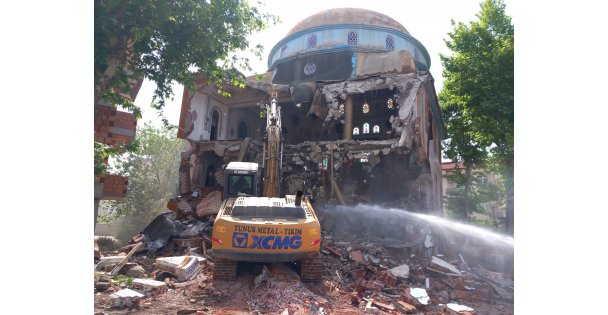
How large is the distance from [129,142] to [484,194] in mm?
34358

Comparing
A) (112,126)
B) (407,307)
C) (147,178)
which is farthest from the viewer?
(147,178)

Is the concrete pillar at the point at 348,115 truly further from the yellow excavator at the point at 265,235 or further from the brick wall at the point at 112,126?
the brick wall at the point at 112,126

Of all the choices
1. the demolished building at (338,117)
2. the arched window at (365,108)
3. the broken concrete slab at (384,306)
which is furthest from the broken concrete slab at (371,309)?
the arched window at (365,108)

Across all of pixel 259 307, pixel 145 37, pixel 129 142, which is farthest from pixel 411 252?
pixel 145 37

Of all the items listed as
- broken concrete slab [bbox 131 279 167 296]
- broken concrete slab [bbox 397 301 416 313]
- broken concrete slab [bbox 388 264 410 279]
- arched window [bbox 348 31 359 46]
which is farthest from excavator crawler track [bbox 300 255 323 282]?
arched window [bbox 348 31 359 46]

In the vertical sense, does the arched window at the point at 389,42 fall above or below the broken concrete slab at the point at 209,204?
above

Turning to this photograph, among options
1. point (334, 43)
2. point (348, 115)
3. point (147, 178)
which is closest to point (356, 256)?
point (348, 115)

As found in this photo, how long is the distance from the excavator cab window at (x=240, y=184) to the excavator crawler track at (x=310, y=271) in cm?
336

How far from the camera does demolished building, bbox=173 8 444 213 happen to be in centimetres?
1650

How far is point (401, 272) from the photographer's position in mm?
10242

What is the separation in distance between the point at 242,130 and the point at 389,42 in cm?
1192

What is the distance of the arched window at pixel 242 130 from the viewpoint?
81.4 feet

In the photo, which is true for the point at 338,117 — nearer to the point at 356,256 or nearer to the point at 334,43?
the point at 334,43

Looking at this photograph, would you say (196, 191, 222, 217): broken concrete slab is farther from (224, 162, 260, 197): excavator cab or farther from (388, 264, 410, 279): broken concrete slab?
(388, 264, 410, 279): broken concrete slab
